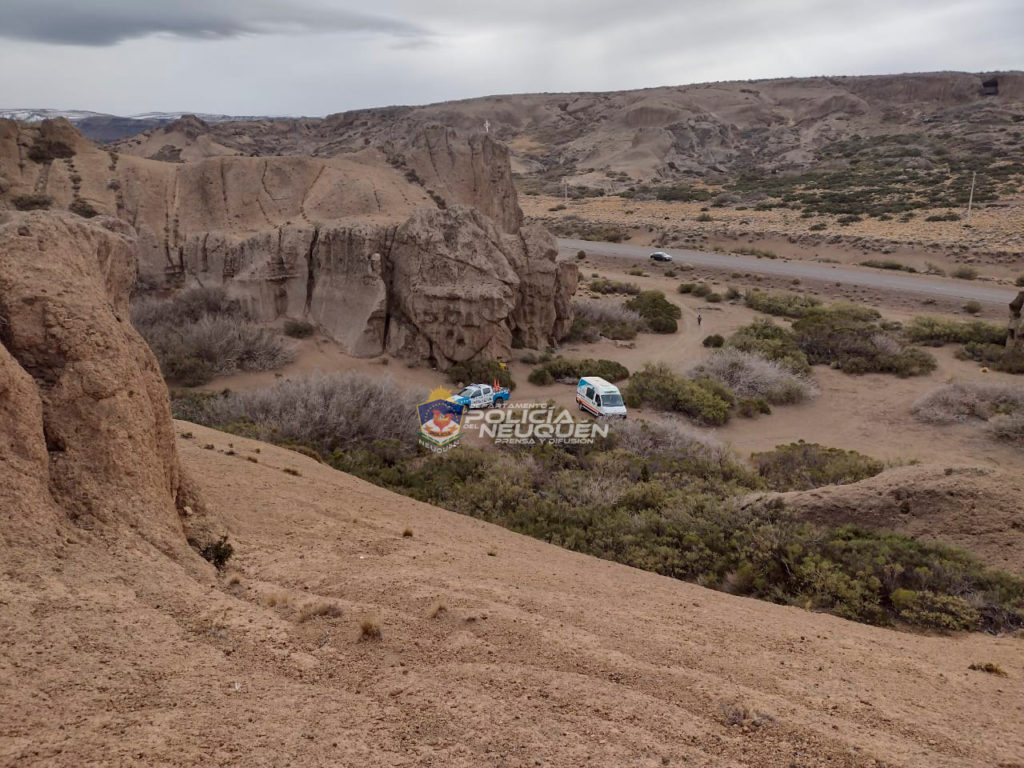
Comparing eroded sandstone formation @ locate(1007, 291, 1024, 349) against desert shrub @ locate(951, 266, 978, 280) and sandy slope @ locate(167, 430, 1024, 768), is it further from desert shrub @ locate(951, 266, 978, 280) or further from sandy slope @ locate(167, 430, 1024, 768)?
sandy slope @ locate(167, 430, 1024, 768)

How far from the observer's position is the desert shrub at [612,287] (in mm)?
33250

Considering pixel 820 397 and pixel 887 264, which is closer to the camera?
pixel 820 397

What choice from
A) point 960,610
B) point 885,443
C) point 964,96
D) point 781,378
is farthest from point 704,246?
point 964,96

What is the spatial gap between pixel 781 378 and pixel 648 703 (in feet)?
57.7

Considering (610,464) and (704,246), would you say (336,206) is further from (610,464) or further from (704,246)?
(704,246)

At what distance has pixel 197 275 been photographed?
22.5m

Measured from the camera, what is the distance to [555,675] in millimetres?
4547

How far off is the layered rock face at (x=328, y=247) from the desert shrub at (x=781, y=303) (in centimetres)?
1048

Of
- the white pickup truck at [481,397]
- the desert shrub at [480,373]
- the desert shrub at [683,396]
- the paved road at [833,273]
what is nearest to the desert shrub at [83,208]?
the desert shrub at [480,373]

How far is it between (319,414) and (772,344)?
1594 cm

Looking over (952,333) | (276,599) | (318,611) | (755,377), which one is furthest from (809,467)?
(952,333)

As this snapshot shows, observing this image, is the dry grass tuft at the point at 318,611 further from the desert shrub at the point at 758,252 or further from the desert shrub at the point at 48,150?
the desert shrub at the point at 758,252

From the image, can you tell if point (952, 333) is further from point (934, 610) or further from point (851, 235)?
point (934, 610)

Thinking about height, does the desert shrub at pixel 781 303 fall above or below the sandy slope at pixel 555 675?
above
